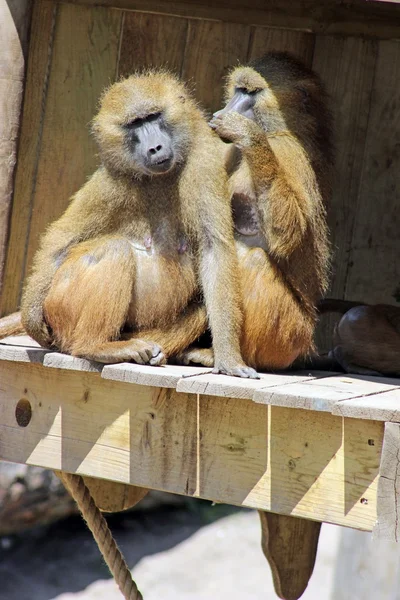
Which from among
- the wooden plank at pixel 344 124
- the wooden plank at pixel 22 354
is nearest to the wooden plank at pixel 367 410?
the wooden plank at pixel 22 354

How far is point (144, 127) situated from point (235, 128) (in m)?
0.41

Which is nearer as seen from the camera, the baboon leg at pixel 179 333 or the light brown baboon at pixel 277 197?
the light brown baboon at pixel 277 197

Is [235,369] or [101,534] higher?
[235,369]

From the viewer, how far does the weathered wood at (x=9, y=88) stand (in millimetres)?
4297

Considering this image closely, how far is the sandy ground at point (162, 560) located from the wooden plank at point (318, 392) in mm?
5761

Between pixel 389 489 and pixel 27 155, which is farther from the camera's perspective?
pixel 27 155

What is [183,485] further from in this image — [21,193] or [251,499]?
[21,193]

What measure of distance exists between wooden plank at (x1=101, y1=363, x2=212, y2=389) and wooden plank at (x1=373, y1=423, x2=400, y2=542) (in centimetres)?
76

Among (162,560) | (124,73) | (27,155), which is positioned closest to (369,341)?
(124,73)

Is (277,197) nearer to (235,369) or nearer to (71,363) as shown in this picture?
(235,369)

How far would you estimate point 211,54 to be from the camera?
503cm

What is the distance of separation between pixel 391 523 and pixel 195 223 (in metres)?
1.59

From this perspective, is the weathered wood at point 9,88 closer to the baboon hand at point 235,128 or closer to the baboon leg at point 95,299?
the baboon leg at point 95,299

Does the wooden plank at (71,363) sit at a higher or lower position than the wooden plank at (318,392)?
lower
